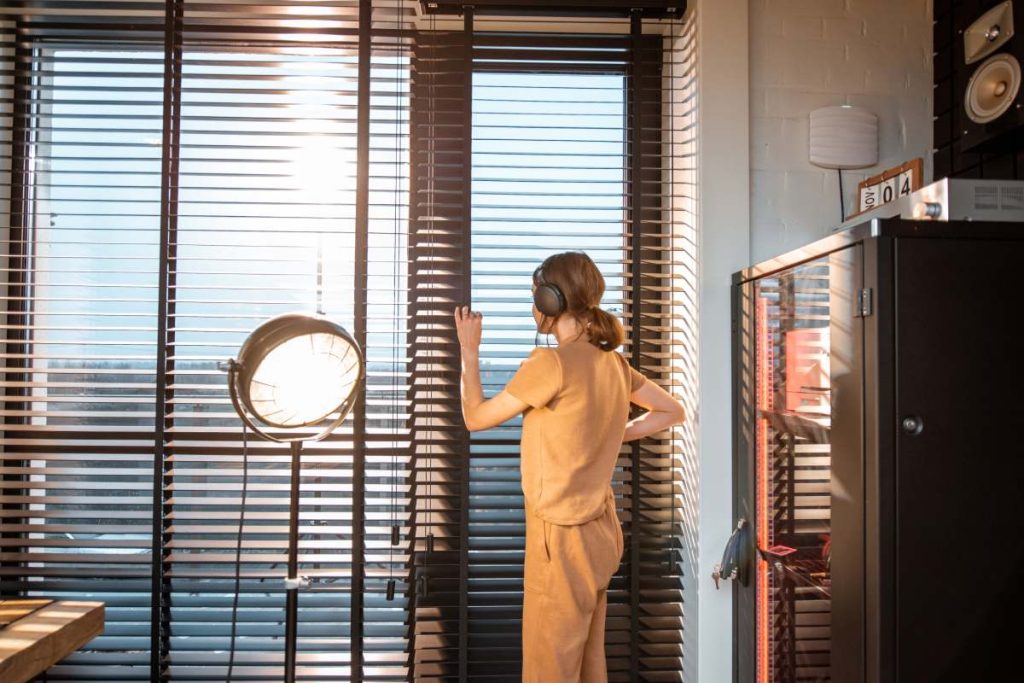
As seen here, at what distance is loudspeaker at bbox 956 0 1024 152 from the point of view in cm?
165

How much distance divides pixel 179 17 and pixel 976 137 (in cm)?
257

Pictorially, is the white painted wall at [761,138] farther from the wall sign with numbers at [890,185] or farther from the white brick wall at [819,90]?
the wall sign with numbers at [890,185]

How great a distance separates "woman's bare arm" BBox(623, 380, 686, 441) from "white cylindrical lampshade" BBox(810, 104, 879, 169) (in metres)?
0.95

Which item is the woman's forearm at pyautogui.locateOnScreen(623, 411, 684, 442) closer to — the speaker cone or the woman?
the woman

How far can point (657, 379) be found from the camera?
6.89 ft

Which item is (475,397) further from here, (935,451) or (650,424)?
(935,451)

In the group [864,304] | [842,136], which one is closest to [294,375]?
[864,304]

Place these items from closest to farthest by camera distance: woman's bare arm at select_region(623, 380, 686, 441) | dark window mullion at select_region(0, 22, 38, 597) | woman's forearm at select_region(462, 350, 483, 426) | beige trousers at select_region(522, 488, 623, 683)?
beige trousers at select_region(522, 488, 623, 683)
woman's forearm at select_region(462, 350, 483, 426)
woman's bare arm at select_region(623, 380, 686, 441)
dark window mullion at select_region(0, 22, 38, 597)

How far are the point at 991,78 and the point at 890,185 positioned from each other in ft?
1.33

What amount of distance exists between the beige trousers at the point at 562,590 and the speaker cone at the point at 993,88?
5.13 ft

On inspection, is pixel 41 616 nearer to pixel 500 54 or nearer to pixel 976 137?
pixel 500 54

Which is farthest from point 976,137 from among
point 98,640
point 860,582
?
point 98,640

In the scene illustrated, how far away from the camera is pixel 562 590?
159 cm

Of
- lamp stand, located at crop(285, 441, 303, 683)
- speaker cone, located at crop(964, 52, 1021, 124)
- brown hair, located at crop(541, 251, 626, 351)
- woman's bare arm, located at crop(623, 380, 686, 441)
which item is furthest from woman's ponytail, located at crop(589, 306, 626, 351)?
speaker cone, located at crop(964, 52, 1021, 124)
